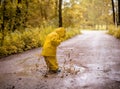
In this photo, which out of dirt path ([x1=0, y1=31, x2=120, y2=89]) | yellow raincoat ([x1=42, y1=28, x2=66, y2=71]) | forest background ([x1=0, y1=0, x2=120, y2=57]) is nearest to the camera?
dirt path ([x1=0, y1=31, x2=120, y2=89])

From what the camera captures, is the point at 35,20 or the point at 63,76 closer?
the point at 63,76

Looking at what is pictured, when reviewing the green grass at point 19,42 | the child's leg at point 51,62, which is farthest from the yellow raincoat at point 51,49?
the green grass at point 19,42

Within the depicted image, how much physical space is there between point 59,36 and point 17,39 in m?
7.87

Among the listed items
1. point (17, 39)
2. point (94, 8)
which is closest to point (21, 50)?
point (17, 39)

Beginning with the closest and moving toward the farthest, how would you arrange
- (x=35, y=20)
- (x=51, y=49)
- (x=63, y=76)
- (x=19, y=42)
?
(x=63, y=76) → (x=51, y=49) → (x=19, y=42) → (x=35, y=20)

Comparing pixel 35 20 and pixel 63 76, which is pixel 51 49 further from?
pixel 35 20

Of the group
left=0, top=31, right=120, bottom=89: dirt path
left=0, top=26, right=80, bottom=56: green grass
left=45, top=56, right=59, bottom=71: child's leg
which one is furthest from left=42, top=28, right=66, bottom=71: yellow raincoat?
left=0, top=26, right=80, bottom=56: green grass

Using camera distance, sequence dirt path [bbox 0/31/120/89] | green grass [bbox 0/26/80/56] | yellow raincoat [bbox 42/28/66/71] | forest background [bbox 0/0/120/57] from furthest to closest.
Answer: forest background [bbox 0/0/120/57] < green grass [bbox 0/26/80/56] < yellow raincoat [bbox 42/28/66/71] < dirt path [bbox 0/31/120/89]

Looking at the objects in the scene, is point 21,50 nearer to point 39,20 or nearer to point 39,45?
point 39,45

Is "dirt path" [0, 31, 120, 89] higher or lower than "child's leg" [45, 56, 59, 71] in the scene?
lower

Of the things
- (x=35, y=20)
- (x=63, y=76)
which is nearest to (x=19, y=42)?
(x=63, y=76)

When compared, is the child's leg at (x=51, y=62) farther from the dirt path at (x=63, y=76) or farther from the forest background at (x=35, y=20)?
the forest background at (x=35, y=20)

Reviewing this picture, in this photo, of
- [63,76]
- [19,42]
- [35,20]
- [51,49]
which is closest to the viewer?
[63,76]

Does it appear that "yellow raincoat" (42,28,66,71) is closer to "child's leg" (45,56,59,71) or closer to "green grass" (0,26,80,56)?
"child's leg" (45,56,59,71)
